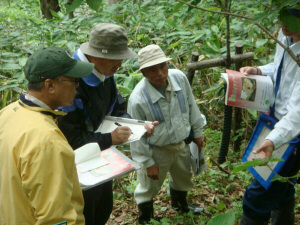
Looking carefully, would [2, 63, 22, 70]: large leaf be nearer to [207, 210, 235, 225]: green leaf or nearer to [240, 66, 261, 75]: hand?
[240, 66, 261, 75]: hand

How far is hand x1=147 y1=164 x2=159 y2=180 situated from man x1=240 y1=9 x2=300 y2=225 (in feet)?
2.68

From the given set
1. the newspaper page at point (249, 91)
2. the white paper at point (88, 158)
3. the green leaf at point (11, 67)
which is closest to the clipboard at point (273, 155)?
the newspaper page at point (249, 91)

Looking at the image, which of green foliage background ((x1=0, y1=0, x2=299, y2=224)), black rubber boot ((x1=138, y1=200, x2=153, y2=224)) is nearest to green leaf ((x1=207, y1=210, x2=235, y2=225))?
green foliage background ((x1=0, y1=0, x2=299, y2=224))

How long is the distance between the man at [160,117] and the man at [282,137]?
0.64m

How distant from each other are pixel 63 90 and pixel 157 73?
1209 mm

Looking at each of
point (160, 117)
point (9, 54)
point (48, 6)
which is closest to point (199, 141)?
point (160, 117)

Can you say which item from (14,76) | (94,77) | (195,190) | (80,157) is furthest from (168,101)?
(14,76)

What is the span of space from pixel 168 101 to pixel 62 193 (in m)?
1.62

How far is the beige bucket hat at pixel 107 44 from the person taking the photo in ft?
8.36

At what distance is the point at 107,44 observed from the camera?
2.56 m

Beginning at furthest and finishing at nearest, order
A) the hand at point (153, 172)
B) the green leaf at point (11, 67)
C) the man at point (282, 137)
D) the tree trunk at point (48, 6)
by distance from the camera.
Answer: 1. the tree trunk at point (48, 6)
2. the green leaf at point (11, 67)
3. the hand at point (153, 172)
4. the man at point (282, 137)

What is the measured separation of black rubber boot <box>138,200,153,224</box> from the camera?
3.43 meters

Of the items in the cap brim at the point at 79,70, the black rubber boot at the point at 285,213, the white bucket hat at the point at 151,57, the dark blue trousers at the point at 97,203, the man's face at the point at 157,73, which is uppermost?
the cap brim at the point at 79,70

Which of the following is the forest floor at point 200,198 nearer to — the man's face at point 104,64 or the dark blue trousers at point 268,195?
the dark blue trousers at point 268,195
